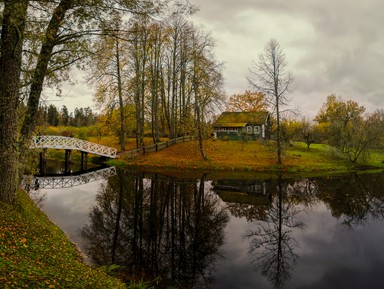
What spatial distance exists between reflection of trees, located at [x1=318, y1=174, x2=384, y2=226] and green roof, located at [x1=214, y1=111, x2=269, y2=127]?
22336 mm

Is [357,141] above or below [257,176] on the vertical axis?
above

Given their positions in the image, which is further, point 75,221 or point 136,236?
point 75,221

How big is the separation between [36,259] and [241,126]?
141 ft

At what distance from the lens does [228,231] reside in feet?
41.8

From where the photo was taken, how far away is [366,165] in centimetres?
3472

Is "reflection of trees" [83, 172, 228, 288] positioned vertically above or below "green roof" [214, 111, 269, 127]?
below

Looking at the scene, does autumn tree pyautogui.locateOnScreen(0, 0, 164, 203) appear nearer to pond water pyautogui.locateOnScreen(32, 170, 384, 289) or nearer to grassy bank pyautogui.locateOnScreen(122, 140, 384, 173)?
pond water pyautogui.locateOnScreen(32, 170, 384, 289)

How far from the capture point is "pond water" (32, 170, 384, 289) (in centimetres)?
907

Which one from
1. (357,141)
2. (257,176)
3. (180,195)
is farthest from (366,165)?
(180,195)

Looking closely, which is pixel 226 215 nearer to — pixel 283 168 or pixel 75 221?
pixel 75 221

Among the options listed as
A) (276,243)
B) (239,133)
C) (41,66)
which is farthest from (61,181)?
(239,133)

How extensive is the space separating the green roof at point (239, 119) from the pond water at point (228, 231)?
2733cm

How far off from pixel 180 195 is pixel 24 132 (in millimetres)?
10252

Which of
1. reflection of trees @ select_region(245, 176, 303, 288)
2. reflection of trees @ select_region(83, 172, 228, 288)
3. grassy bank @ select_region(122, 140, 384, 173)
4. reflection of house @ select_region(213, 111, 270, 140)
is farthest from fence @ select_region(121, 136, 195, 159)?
reflection of trees @ select_region(245, 176, 303, 288)
